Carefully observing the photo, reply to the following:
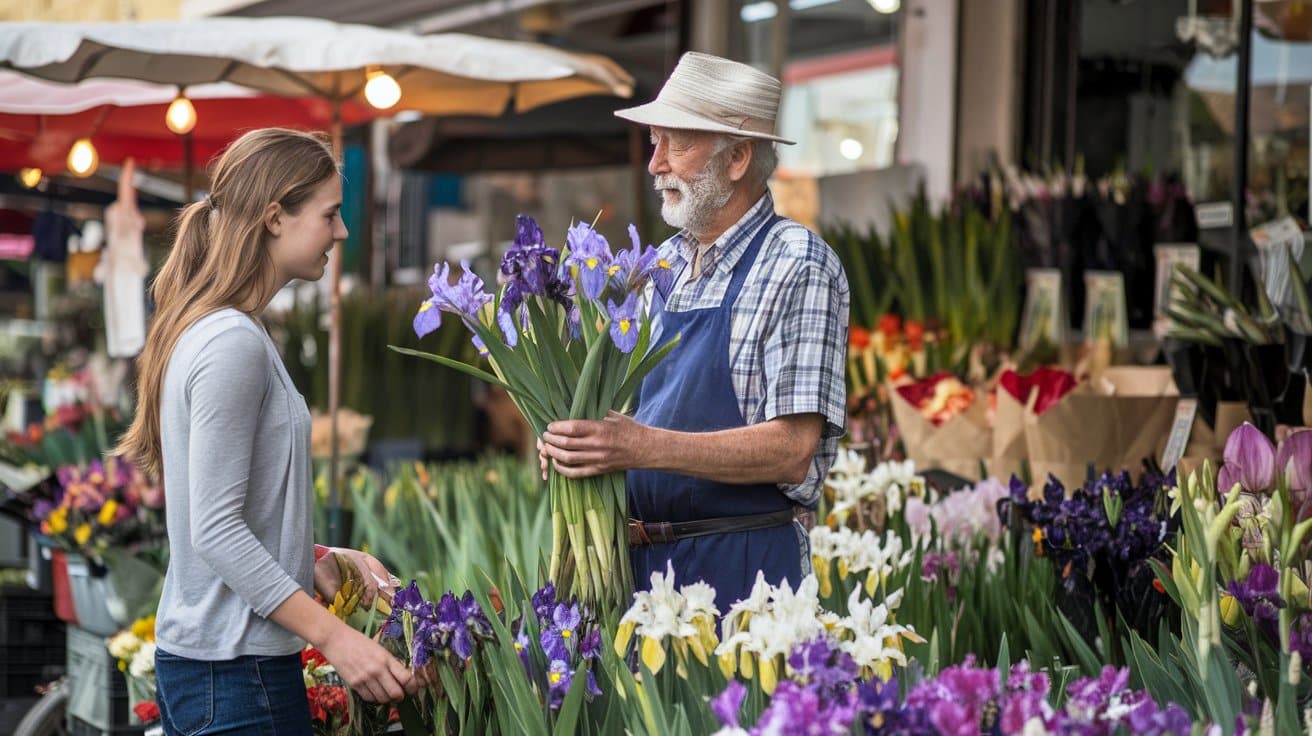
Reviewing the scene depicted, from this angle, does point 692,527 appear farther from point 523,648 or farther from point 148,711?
point 148,711

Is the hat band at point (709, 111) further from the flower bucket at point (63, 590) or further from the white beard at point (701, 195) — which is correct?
the flower bucket at point (63, 590)

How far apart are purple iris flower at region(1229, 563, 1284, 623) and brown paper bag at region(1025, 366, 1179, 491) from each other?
1.42 meters

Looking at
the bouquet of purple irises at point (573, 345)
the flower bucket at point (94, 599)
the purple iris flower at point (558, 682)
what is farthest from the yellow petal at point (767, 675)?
the flower bucket at point (94, 599)

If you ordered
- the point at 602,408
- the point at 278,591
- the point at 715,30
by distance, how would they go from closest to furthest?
the point at 278,591
the point at 602,408
the point at 715,30

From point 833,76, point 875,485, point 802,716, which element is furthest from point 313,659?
point 833,76

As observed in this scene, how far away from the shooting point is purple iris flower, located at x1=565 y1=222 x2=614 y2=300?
2.08 meters

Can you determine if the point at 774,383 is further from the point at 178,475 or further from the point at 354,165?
the point at 354,165

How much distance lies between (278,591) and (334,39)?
2949 mm

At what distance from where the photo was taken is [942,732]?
151cm

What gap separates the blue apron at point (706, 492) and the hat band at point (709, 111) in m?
0.20

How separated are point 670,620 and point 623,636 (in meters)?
0.09

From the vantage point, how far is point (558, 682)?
202 cm

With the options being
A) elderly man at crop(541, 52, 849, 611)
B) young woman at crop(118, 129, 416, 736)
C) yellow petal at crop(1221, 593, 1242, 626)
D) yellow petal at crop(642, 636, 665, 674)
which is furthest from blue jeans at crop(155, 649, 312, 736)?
yellow petal at crop(1221, 593, 1242, 626)

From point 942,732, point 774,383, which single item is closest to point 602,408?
point 774,383
